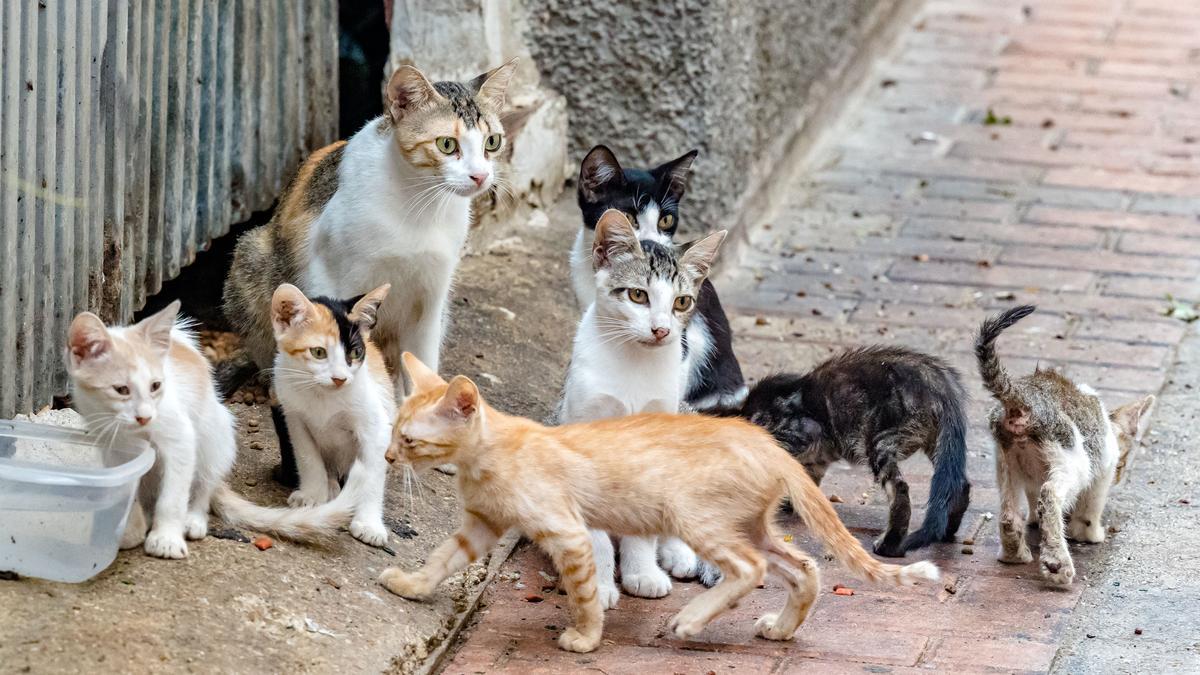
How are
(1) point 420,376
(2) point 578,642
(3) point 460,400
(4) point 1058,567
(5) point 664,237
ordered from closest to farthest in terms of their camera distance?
(3) point 460,400
(2) point 578,642
(1) point 420,376
(4) point 1058,567
(5) point 664,237

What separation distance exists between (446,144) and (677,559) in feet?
4.65

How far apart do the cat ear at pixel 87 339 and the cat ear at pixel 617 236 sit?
1445mm

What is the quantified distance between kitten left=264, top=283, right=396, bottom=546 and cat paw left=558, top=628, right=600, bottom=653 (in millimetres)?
659

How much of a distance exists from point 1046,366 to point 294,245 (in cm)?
302

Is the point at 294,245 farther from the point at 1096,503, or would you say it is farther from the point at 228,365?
the point at 1096,503

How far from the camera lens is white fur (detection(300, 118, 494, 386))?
14.8 feet

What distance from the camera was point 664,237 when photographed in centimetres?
512

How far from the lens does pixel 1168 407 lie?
5.62m

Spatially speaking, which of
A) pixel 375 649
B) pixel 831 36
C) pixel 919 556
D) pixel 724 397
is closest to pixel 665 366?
pixel 724 397

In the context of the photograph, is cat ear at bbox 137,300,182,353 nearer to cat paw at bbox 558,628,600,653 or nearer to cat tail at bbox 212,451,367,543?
Answer: cat tail at bbox 212,451,367,543

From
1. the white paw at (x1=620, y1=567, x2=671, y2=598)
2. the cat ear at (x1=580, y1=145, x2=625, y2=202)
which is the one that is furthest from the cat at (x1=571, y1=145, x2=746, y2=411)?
the white paw at (x1=620, y1=567, x2=671, y2=598)

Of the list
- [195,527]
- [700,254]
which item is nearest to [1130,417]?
[700,254]

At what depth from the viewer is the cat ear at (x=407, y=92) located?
4.44 meters

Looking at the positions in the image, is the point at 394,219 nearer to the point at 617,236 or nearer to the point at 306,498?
the point at 617,236
